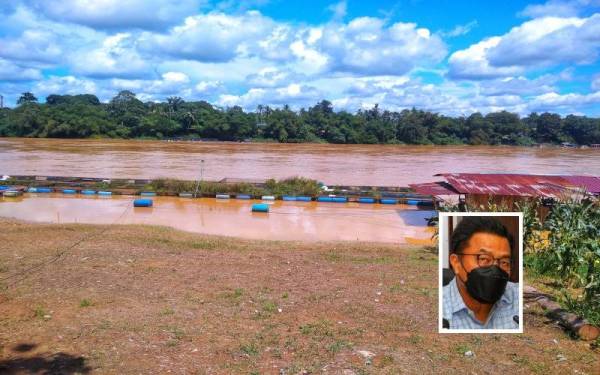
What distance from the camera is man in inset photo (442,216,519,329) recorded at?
2.52 meters

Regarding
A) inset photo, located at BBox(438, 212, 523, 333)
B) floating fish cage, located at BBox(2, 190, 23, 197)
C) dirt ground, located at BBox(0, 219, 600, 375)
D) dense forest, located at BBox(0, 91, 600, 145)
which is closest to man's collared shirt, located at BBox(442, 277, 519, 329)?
inset photo, located at BBox(438, 212, 523, 333)

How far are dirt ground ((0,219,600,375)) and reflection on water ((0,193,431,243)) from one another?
784cm

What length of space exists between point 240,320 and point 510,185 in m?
15.6

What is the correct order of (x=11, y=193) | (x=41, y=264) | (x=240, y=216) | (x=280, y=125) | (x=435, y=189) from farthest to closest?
(x=280, y=125) < (x=11, y=193) < (x=240, y=216) < (x=435, y=189) < (x=41, y=264)

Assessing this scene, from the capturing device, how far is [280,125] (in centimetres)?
8450

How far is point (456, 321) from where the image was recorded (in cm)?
259

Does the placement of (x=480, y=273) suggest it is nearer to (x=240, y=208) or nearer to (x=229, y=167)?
(x=240, y=208)

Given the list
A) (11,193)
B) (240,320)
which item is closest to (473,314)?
(240,320)

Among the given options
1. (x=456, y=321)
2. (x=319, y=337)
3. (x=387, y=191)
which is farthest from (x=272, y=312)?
(x=387, y=191)

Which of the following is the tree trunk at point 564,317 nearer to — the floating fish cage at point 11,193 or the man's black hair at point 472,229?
the man's black hair at point 472,229

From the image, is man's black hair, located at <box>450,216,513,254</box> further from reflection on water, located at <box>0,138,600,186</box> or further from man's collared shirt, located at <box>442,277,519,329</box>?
reflection on water, located at <box>0,138,600,186</box>

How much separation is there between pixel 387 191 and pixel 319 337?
23007 millimetres

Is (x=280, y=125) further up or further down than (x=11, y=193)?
further up

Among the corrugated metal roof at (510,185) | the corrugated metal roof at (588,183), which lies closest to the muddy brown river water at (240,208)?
the corrugated metal roof at (510,185)
